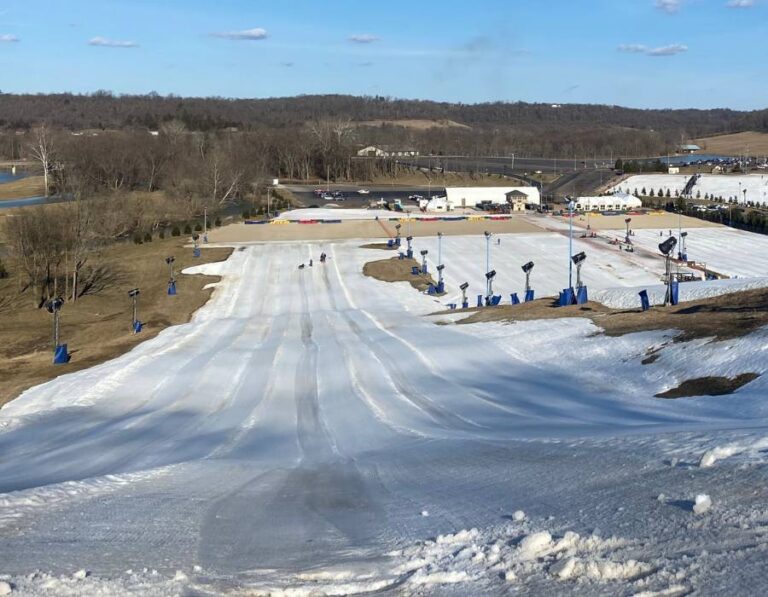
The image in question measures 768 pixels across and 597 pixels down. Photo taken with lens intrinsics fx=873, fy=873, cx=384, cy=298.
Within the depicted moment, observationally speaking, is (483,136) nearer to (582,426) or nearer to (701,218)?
(701,218)

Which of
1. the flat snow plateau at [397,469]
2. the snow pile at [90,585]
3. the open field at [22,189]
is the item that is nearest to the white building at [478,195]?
the open field at [22,189]

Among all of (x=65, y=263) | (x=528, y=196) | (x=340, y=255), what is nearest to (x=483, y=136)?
(x=528, y=196)

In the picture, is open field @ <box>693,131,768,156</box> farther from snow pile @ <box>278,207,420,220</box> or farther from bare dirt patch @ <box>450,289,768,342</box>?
bare dirt patch @ <box>450,289,768,342</box>

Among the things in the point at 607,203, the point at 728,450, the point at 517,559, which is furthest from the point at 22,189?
the point at 517,559

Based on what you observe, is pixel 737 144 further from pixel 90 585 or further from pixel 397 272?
pixel 90 585

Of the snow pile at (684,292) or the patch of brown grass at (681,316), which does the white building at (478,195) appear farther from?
the patch of brown grass at (681,316)

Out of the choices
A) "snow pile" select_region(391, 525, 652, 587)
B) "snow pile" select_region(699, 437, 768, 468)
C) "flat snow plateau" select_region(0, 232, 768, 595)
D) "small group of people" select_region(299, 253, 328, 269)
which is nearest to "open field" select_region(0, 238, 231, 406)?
"flat snow plateau" select_region(0, 232, 768, 595)
